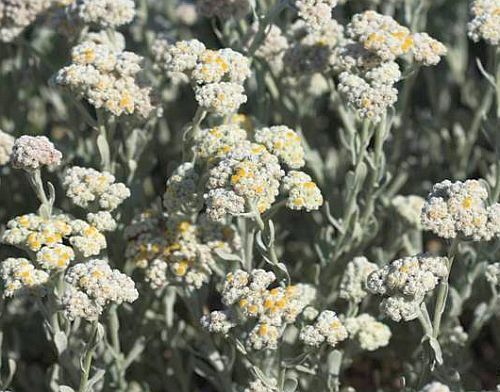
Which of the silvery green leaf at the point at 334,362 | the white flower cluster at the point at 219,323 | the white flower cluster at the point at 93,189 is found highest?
the white flower cluster at the point at 93,189

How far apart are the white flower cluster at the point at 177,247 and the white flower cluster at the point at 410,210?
2.79 feet

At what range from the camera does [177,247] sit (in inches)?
133

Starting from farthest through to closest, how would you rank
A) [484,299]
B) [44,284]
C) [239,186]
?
[484,299], [44,284], [239,186]

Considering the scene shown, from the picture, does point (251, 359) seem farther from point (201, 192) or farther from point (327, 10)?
point (327, 10)

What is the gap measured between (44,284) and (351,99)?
54.4 inches

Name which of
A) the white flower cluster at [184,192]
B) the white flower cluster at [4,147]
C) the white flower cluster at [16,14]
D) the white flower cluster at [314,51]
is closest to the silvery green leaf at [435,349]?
the white flower cluster at [184,192]

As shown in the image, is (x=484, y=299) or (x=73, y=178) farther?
(x=484, y=299)

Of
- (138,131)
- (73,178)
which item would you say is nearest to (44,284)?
(73,178)

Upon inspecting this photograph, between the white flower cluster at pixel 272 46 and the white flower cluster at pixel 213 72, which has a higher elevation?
the white flower cluster at pixel 213 72

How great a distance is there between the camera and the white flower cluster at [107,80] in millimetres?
3379

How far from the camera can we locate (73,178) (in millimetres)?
3279

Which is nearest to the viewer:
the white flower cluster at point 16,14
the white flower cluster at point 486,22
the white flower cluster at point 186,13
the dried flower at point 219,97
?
the dried flower at point 219,97

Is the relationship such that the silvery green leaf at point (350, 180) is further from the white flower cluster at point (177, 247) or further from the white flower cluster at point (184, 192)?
the white flower cluster at point (184, 192)

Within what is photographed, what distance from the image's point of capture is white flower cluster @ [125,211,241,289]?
335 centimetres
